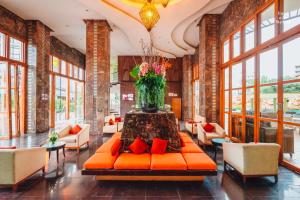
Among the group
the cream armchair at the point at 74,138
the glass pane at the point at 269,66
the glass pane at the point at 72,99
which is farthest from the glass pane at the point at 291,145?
the glass pane at the point at 72,99

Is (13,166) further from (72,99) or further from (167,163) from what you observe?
(72,99)

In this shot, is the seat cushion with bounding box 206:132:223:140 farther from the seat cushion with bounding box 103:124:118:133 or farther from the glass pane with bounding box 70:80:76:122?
the glass pane with bounding box 70:80:76:122

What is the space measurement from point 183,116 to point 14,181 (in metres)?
12.2

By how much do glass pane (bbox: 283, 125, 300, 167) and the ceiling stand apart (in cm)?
434

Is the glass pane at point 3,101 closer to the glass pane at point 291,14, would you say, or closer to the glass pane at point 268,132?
the glass pane at point 268,132

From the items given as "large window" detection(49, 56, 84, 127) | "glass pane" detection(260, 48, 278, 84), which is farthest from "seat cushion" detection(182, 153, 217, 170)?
"large window" detection(49, 56, 84, 127)

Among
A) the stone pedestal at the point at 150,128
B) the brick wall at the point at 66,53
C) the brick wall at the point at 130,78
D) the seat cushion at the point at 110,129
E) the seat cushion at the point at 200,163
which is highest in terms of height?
the brick wall at the point at 66,53

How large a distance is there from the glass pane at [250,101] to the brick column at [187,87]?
7.57 m

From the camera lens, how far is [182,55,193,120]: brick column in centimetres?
1347

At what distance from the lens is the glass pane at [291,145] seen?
13.3ft

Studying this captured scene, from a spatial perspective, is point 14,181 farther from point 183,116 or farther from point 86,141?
point 183,116

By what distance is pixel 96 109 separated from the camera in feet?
26.5

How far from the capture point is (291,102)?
4.07 m

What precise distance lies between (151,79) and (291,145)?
360cm
